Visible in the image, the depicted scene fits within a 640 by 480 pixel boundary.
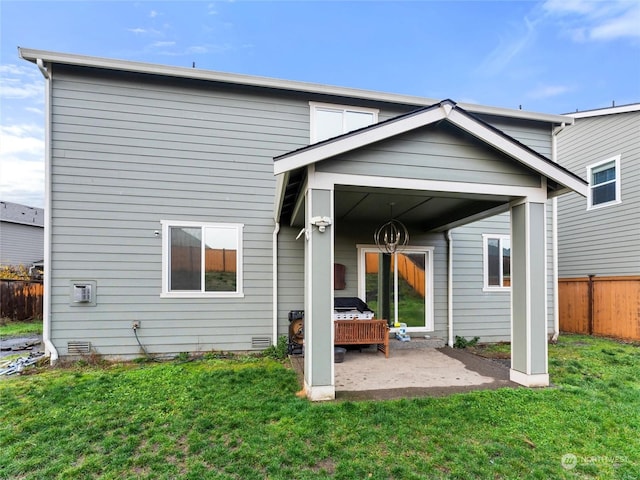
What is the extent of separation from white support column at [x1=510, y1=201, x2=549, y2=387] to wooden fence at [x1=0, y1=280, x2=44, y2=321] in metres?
13.3

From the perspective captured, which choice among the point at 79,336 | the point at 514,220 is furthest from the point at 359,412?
the point at 79,336

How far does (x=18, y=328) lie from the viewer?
30.2 ft

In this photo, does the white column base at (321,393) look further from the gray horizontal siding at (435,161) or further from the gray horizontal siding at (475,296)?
the gray horizontal siding at (475,296)

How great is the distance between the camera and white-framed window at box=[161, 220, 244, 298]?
6.05 meters

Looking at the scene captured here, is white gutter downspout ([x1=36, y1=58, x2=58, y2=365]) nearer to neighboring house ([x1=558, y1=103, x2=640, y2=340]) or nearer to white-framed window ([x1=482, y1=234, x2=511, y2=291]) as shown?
white-framed window ([x1=482, y1=234, x2=511, y2=291])

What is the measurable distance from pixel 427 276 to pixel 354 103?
4133mm

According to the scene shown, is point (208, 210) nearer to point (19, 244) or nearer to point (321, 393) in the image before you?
point (321, 393)

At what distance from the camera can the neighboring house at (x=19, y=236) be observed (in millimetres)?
17422

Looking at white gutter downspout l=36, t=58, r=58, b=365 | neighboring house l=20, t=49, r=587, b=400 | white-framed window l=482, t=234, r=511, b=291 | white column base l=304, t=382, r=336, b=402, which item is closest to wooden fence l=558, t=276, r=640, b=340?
white-framed window l=482, t=234, r=511, b=291

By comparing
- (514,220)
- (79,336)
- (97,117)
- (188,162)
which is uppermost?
(97,117)

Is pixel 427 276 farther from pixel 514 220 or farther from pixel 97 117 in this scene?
pixel 97 117

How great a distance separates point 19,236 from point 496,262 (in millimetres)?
23616

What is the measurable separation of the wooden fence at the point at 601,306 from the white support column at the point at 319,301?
28.2 ft

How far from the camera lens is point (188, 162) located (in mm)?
6184
